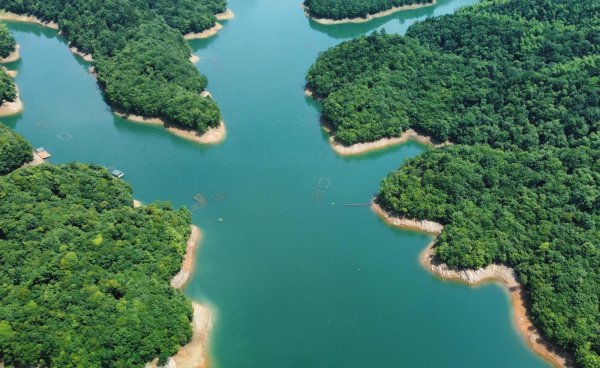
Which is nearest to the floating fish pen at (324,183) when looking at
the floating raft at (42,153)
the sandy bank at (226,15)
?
the floating raft at (42,153)

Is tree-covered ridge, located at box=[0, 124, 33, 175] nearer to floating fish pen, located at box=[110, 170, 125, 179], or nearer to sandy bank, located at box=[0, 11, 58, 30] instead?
floating fish pen, located at box=[110, 170, 125, 179]

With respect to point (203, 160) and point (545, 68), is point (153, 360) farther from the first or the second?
point (545, 68)

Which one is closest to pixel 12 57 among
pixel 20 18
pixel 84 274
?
pixel 20 18

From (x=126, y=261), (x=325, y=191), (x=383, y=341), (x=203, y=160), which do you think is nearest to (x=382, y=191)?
(x=325, y=191)

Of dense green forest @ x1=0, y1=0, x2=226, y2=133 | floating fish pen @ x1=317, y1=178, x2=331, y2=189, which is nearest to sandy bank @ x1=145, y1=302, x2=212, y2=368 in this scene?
floating fish pen @ x1=317, y1=178, x2=331, y2=189

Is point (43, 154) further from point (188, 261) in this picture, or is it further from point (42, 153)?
point (188, 261)

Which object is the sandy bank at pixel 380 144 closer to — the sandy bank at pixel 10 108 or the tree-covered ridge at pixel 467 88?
the tree-covered ridge at pixel 467 88
